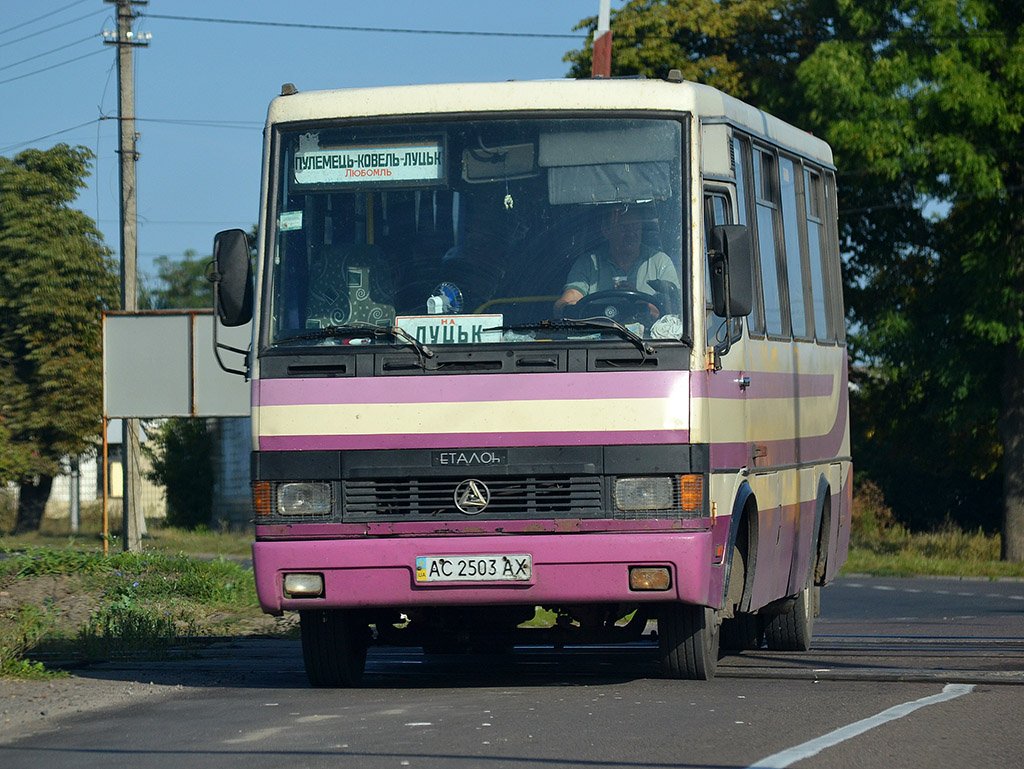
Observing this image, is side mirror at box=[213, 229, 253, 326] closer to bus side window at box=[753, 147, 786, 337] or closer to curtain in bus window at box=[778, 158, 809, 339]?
bus side window at box=[753, 147, 786, 337]

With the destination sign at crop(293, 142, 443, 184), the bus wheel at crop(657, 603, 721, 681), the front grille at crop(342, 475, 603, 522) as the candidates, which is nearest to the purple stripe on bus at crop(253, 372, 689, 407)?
the front grille at crop(342, 475, 603, 522)

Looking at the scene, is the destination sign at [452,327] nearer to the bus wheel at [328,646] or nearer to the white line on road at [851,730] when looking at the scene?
the bus wheel at [328,646]

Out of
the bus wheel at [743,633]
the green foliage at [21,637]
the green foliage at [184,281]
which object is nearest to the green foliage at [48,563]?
the green foliage at [21,637]

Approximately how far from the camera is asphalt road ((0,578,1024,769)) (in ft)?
25.6

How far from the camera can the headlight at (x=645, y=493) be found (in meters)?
9.59

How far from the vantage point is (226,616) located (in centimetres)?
1761

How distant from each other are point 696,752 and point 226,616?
10.4 m

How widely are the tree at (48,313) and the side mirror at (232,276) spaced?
114 ft

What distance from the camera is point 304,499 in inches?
388

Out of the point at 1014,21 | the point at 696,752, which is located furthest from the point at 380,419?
the point at 1014,21

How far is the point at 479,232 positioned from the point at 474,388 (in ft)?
2.88

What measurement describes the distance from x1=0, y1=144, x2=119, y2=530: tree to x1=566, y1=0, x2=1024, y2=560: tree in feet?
61.0

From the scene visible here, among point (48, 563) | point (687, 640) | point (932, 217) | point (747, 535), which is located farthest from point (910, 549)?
point (687, 640)

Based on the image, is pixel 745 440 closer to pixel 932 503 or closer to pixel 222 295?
pixel 222 295
